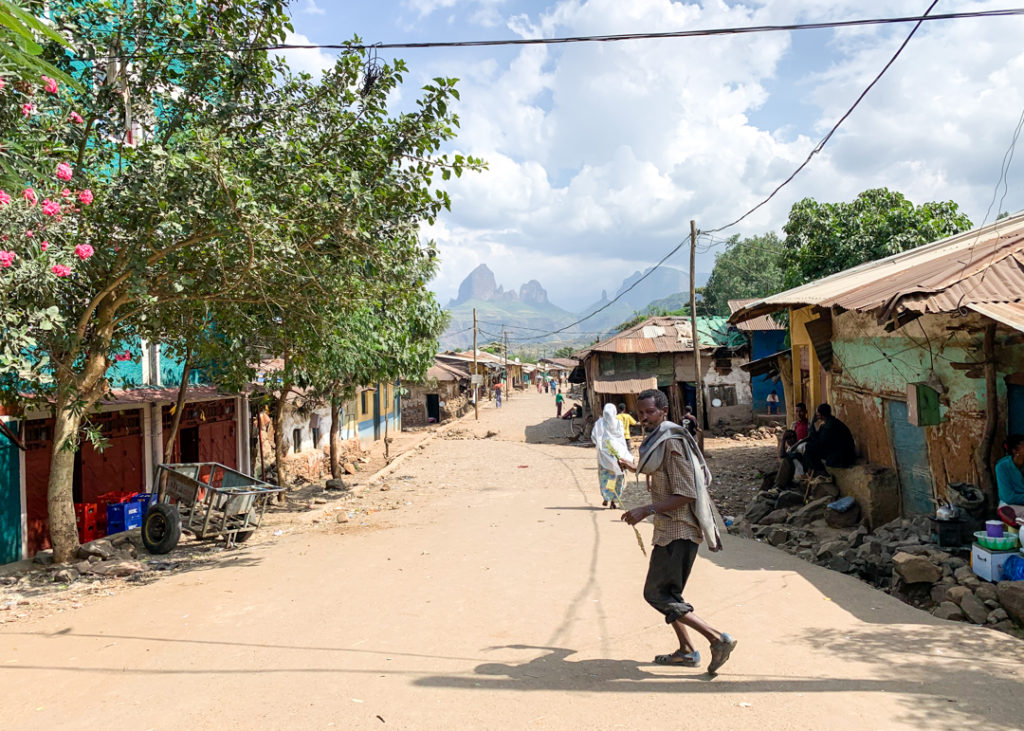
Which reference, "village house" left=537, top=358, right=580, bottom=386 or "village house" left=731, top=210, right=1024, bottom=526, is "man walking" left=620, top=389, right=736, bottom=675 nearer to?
"village house" left=731, top=210, right=1024, bottom=526

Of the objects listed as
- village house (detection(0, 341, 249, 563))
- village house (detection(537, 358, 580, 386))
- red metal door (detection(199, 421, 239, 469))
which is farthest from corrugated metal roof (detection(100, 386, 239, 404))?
village house (detection(537, 358, 580, 386))

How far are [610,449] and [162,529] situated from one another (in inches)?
257

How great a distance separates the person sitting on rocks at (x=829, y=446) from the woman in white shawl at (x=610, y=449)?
2.92 meters

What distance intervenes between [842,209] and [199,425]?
1737 centimetres

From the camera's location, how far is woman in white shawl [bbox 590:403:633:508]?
33.5 feet

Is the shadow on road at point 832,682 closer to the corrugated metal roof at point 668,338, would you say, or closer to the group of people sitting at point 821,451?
the group of people sitting at point 821,451

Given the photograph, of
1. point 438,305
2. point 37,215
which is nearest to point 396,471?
point 438,305

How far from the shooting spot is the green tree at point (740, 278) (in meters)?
50.6

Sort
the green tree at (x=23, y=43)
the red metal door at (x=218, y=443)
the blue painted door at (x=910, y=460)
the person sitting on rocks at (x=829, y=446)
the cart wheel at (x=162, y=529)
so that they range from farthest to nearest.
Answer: the red metal door at (x=218, y=443) → the person sitting on rocks at (x=829, y=446) → the cart wheel at (x=162, y=529) → the blue painted door at (x=910, y=460) → the green tree at (x=23, y=43)

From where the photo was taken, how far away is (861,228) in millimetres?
17906

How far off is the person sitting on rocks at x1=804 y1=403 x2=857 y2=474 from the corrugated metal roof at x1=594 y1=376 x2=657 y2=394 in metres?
15.7

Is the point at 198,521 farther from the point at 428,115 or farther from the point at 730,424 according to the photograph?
the point at 730,424

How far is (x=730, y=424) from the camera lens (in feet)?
89.7

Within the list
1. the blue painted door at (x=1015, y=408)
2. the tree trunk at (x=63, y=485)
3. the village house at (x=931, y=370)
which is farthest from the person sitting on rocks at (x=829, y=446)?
the tree trunk at (x=63, y=485)
